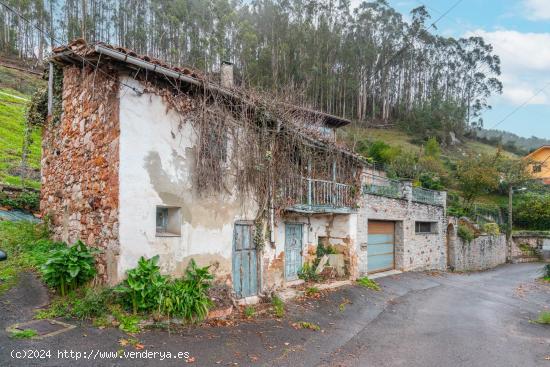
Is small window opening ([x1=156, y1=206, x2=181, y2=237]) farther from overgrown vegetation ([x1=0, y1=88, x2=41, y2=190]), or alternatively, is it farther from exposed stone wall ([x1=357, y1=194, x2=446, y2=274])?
exposed stone wall ([x1=357, y1=194, x2=446, y2=274])

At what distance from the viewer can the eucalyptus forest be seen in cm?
3575

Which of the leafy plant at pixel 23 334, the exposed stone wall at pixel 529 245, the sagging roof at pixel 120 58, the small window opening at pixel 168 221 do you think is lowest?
the exposed stone wall at pixel 529 245

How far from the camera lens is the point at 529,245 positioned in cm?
3117

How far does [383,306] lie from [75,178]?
344 inches

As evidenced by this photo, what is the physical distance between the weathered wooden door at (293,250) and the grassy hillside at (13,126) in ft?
28.0

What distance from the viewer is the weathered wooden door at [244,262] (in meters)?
9.56

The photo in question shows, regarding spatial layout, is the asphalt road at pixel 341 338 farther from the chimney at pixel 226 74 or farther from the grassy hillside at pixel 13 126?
the grassy hillside at pixel 13 126

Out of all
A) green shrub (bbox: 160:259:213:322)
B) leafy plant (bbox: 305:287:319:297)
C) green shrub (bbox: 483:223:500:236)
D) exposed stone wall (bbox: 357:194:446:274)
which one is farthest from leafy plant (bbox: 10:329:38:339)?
green shrub (bbox: 483:223:500:236)

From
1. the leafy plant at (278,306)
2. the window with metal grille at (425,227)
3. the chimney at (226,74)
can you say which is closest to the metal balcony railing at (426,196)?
the window with metal grille at (425,227)

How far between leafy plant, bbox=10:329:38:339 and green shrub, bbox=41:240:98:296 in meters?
1.31

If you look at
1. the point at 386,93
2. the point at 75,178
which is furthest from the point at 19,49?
the point at 75,178

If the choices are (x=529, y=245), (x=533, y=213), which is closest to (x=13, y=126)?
(x=529, y=245)

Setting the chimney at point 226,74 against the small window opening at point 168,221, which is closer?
the small window opening at point 168,221

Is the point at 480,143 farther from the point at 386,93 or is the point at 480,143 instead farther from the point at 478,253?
the point at 478,253
